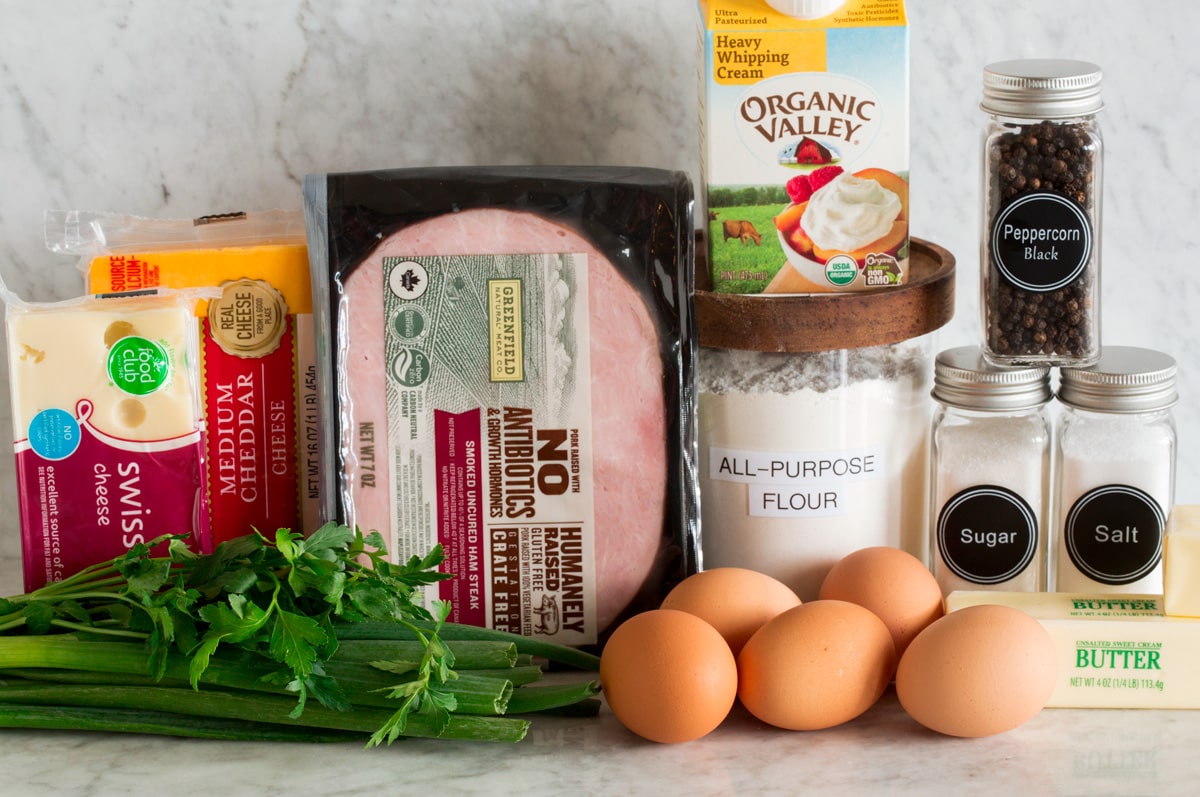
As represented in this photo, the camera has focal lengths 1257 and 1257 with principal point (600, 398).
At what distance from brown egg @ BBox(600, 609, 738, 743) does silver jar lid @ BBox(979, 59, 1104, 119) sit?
450mm

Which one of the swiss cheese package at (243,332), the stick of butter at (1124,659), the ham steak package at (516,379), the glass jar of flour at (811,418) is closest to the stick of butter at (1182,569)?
the stick of butter at (1124,659)

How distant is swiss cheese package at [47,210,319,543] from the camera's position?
3.39ft

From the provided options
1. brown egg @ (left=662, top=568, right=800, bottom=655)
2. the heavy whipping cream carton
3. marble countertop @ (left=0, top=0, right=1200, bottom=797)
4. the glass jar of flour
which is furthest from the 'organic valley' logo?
brown egg @ (left=662, top=568, right=800, bottom=655)

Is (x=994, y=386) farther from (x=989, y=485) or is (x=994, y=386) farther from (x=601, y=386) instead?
(x=601, y=386)

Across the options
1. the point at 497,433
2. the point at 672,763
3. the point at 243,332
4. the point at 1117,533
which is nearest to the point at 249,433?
the point at 243,332

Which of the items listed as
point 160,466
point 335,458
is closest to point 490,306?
point 335,458

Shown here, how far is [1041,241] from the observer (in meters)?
0.95

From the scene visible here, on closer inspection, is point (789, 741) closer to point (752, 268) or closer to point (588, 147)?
point (752, 268)

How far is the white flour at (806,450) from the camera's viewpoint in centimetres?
100

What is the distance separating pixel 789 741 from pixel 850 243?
15.1 inches

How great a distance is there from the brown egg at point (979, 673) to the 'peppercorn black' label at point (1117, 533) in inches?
7.2

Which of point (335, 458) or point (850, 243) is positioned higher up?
point (850, 243)

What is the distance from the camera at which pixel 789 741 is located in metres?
0.87

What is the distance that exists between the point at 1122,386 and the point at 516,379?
47 cm
